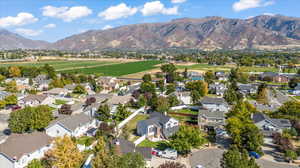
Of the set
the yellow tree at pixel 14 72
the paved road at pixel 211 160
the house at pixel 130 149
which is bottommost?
the paved road at pixel 211 160

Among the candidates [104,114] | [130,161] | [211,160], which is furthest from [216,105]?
[130,161]

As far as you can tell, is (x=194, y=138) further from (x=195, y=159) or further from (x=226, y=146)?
(x=226, y=146)

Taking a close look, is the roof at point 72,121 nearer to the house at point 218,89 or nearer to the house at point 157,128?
the house at point 157,128

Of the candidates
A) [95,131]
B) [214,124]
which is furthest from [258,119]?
[95,131]

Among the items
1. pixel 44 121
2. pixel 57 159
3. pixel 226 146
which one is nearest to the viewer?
pixel 57 159

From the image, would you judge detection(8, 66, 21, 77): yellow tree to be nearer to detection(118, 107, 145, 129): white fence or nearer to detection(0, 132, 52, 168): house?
detection(118, 107, 145, 129): white fence

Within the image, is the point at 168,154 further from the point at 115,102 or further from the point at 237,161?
the point at 115,102

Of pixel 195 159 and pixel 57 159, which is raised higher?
pixel 57 159

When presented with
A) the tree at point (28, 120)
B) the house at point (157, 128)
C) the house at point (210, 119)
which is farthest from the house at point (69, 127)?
the house at point (210, 119)
